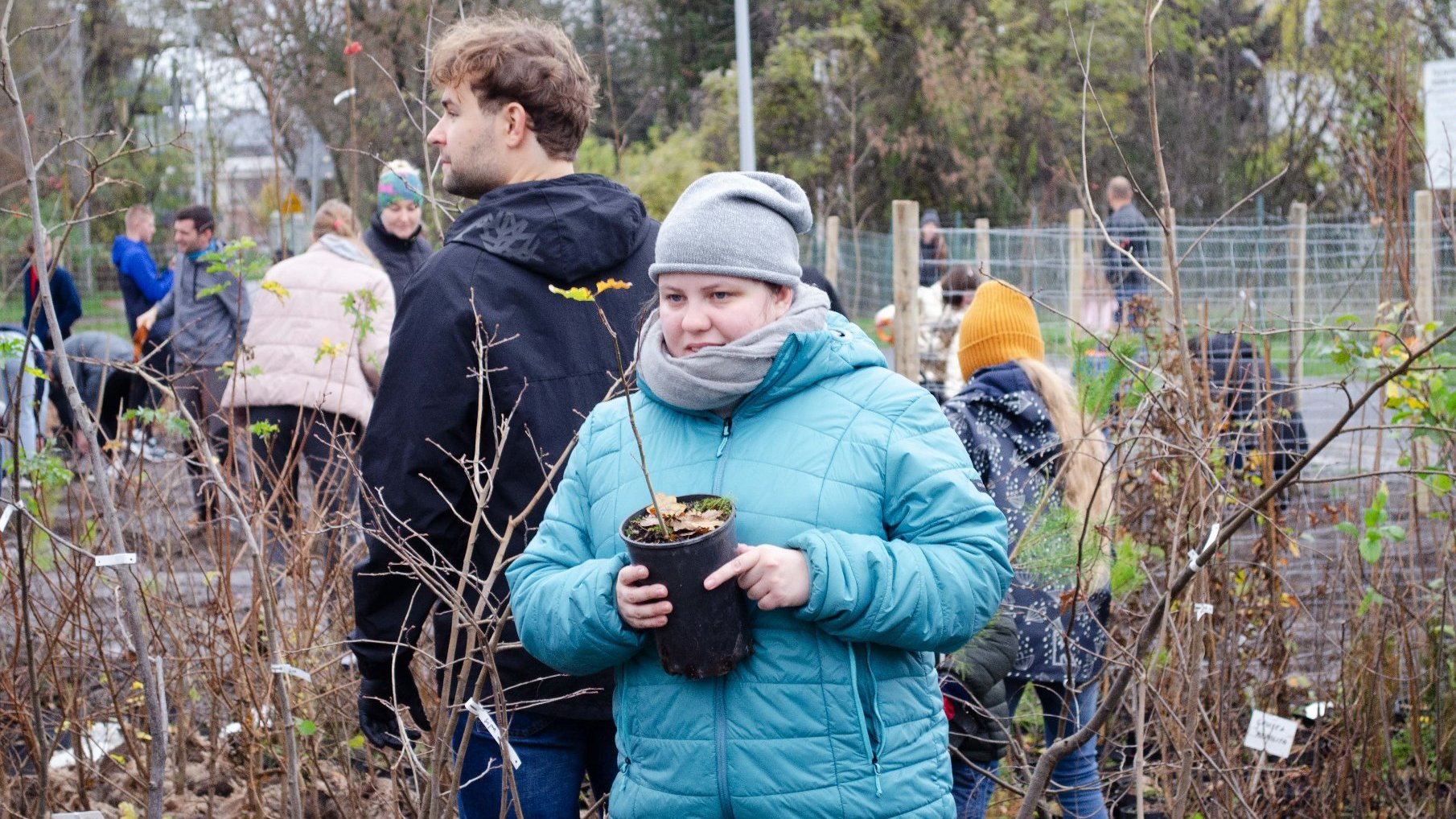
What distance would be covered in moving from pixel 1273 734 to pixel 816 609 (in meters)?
2.20

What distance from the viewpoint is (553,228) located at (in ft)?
8.00

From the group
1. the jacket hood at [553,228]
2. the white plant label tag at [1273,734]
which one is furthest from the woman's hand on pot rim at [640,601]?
the white plant label tag at [1273,734]

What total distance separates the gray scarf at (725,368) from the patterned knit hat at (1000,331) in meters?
1.57

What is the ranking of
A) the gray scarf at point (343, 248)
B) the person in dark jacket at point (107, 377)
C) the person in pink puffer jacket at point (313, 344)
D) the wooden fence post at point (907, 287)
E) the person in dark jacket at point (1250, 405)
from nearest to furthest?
the person in dark jacket at point (1250, 405)
the person in pink puffer jacket at point (313, 344)
the gray scarf at point (343, 248)
the wooden fence post at point (907, 287)
the person in dark jacket at point (107, 377)

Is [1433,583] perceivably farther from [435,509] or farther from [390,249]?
[390,249]

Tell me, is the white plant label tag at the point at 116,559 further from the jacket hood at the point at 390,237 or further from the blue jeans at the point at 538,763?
the jacket hood at the point at 390,237

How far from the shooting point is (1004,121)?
2553cm

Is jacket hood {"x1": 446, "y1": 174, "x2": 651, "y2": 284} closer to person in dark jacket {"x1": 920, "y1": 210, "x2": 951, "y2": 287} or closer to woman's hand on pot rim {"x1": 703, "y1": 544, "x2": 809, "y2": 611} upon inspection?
woman's hand on pot rim {"x1": 703, "y1": 544, "x2": 809, "y2": 611}

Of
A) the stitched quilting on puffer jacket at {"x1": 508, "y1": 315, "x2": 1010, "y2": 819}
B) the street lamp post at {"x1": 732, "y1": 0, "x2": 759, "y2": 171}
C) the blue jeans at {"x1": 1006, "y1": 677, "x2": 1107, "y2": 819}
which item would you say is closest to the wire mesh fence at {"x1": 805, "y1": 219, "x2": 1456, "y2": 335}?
the street lamp post at {"x1": 732, "y1": 0, "x2": 759, "y2": 171}

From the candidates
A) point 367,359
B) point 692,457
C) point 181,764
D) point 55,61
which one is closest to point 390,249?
point 367,359

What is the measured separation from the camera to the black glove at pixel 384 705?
98.2 inches

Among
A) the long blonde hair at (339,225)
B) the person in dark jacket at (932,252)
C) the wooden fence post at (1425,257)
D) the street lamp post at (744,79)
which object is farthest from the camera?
the street lamp post at (744,79)

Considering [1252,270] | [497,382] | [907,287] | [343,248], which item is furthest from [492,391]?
[1252,270]

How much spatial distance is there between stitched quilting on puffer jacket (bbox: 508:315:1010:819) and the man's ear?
75 centimetres
